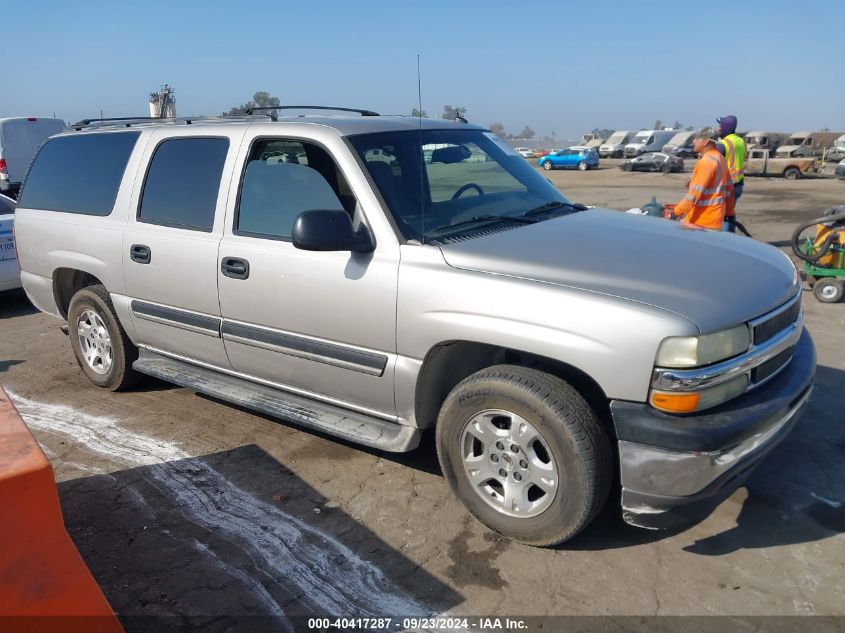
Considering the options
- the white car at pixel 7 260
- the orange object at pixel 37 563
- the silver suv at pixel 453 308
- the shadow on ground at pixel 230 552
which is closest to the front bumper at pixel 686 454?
the silver suv at pixel 453 308

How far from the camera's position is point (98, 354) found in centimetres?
554

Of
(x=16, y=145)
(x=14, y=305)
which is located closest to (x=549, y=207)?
(x=14, y=305)

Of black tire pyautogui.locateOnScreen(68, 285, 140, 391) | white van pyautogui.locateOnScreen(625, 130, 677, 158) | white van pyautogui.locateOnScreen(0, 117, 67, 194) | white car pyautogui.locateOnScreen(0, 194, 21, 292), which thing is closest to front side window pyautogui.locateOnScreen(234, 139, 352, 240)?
black tire pyautogui.locateOnScreen(68, 285, 140, 391)

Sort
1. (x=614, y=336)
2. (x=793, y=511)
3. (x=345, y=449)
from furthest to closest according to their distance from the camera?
(x=345, y=449) → (x=793, y=511) → (x=614, y=336)

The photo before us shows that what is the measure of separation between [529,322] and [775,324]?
1165mm

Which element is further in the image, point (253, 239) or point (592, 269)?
point (253, 239)

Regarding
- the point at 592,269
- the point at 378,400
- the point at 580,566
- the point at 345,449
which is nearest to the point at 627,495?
the point at 580,566

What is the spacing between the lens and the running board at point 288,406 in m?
3.74

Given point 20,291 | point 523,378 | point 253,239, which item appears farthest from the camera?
point 20,291

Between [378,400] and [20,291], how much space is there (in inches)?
303

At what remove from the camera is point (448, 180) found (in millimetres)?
4203

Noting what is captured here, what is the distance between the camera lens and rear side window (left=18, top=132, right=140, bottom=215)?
5074 millimetres

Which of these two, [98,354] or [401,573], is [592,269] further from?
[98,354]

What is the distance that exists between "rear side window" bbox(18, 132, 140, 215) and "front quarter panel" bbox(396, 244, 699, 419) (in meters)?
2.71
